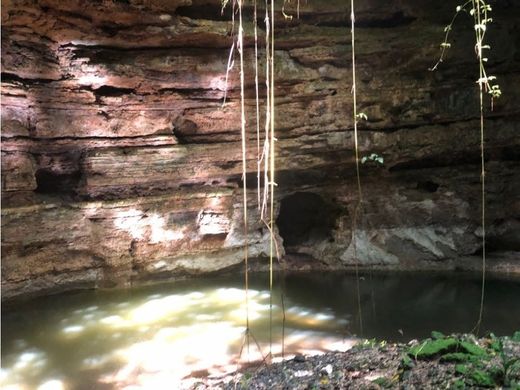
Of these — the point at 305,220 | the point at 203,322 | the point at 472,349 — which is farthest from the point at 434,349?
the point at 305,220

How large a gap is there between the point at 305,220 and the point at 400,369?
554 cm

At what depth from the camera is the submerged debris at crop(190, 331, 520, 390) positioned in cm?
260

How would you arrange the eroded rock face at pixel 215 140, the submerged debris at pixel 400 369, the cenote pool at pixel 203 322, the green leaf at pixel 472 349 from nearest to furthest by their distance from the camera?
the submerged debris at pixel 400 369, the green leaf at pixel 472 349, the cenote pool at pixel 203 322, the eroded rock face at pixel 215 140

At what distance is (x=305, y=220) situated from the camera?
8.44 meters

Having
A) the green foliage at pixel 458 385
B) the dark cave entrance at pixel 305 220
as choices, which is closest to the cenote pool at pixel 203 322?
the dark cave entrance at pixel 305 220

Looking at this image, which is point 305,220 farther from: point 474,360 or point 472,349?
point 474,360

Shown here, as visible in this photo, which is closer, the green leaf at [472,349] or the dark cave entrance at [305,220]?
the green leaf at [472,349]

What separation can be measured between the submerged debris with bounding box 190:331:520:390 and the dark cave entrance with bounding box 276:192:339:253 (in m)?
4.17

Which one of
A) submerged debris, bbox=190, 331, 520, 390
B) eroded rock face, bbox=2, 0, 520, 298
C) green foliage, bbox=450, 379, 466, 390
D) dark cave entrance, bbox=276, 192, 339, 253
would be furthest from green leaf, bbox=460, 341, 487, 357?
dark cave entrance, bbox=276, 192, 339, 253

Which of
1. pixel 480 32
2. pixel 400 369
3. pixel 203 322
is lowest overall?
pixel 203 322

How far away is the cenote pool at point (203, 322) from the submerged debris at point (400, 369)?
28.0 inches

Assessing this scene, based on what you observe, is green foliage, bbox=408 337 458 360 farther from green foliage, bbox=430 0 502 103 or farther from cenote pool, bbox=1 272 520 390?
green foliage, bbox=430 0 502 103

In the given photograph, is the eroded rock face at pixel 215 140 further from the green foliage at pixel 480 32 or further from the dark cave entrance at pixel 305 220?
the green foliage at pixel 480 32

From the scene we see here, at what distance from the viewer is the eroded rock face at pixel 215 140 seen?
19.8ft
